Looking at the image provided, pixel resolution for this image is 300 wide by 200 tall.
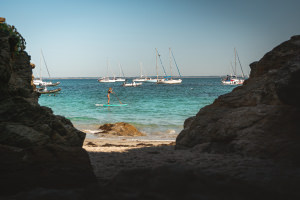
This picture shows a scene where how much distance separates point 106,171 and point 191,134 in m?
2.59

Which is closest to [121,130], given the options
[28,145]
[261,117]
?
[261,117]

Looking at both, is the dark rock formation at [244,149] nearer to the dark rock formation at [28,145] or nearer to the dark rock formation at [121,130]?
the dark rock formation at [28,145]

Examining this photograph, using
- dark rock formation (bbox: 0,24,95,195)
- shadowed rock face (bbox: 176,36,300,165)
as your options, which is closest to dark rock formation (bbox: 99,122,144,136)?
shadowed rock face (bbox: 176,36,300,165)

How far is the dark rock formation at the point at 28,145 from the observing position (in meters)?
3.01

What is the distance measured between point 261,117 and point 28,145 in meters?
4.09

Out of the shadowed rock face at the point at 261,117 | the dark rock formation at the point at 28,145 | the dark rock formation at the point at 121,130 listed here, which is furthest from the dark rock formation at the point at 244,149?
the dark rock formation at the point at 121,130

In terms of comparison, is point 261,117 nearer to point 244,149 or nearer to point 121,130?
point 244,149

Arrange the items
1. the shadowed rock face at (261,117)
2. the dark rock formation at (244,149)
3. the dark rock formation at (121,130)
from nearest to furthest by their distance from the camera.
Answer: the dark rock formation at (244,149), the shadowed rock face at (261,117), the dark rock formation at (121,130)

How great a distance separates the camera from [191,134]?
6.25 m

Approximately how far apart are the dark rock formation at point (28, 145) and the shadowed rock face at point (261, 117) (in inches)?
112

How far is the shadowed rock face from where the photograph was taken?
13.0ft

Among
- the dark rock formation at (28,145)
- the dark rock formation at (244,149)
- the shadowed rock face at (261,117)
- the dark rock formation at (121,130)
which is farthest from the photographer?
the dark rock formation at (121,130)

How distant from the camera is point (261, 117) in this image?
4910mm

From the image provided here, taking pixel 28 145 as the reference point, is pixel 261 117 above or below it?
above
